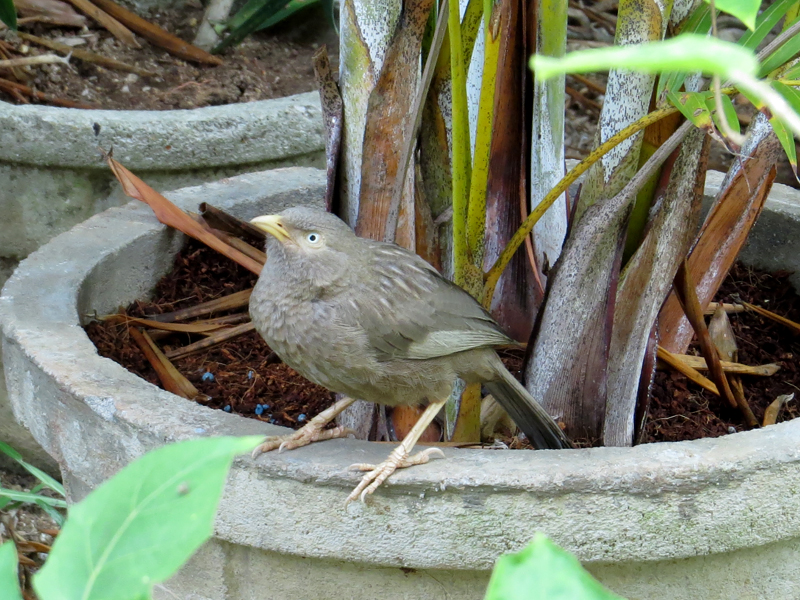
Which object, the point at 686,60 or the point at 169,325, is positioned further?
the point at 169,325

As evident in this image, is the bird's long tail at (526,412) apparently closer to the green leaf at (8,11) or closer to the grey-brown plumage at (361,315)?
the grey-brown plumage at (361,315)

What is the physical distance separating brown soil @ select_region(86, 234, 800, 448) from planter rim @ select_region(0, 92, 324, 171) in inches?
25.9

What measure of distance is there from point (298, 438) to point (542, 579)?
4.31 ft

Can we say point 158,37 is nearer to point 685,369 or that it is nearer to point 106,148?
point 106,148

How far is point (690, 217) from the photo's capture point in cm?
192

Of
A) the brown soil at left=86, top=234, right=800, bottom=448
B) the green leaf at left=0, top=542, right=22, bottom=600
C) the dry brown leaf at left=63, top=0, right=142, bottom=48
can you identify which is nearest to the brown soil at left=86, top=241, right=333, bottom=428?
the brown soil at left=86, top=234, right=800, bottom=448

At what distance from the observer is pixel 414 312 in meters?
1.85

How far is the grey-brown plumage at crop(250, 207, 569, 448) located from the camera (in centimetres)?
177

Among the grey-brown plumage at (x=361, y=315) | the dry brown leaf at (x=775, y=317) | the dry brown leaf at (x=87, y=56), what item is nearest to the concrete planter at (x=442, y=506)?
the grey-brown plumage at (x=361, y=315)

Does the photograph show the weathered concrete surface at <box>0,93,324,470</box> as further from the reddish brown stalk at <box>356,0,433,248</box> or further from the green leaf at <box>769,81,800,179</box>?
the green leaf at <box>769,81,800,179</box>

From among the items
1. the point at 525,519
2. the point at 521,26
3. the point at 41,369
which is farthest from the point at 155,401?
the point at 521,26

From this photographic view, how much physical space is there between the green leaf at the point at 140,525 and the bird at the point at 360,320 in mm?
1166

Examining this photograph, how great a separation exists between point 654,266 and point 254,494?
946 mm

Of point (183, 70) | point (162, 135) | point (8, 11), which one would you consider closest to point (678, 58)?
point (162, 135)
